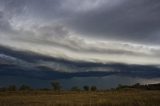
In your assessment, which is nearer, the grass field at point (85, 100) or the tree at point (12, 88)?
the grass field at point (85, 100)

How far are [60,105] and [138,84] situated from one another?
107587 mm

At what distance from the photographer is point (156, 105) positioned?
44312 millimetres

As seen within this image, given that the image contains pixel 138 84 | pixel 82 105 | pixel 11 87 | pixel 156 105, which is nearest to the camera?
pixel 156 105

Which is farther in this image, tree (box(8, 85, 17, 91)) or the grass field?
tree (box(8, 85, 17, 91))

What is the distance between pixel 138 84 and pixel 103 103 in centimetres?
10383

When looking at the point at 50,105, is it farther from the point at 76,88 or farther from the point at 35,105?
the point at 76,88

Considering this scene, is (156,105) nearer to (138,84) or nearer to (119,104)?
(119,104)

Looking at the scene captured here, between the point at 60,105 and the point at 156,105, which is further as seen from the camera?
the point at 60,105

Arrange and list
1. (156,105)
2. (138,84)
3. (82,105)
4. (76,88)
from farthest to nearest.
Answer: (138,84) → (76,88) → (82,105) → (156,105)

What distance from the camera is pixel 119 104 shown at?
48.1 metres

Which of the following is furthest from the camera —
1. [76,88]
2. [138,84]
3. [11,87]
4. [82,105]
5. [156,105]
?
[138,84]

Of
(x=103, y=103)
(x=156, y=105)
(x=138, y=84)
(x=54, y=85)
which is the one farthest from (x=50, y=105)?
(x=138, y=84)

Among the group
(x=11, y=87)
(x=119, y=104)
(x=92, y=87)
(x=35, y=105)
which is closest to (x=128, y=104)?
(x=119, y=104)

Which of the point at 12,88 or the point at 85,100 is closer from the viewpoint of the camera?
the point at 85,100
